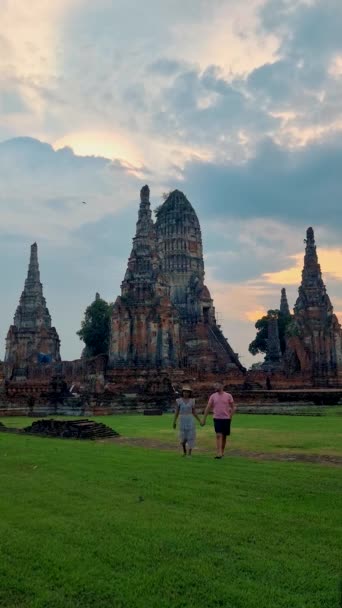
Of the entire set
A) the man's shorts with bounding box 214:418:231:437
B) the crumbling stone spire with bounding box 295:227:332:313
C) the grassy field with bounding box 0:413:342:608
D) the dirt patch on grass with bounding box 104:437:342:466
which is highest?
the crumbling stone spire with bounding box 295:227:332:313

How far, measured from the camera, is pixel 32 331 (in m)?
60.1

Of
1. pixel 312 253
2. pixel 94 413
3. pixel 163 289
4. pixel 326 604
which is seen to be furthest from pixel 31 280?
pixel 326 604

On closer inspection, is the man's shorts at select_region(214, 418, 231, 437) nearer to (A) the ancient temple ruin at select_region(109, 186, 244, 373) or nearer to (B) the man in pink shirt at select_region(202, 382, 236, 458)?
(B) the man in pink shirt at select_region(202, 382, 236, 458)

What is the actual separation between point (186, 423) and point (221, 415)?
78 centimetres

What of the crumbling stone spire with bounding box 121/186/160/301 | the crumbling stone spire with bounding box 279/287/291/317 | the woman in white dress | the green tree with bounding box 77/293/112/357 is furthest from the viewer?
the crumbling stone spire with bounding box 279/287/291/317

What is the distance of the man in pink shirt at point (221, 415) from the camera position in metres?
11.1

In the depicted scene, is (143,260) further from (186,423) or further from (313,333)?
(186,423)

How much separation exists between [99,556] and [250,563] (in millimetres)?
1382

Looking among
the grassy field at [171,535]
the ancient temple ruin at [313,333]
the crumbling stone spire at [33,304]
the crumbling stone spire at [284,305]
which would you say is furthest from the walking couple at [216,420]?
the crumbling stone spire at [284,305]

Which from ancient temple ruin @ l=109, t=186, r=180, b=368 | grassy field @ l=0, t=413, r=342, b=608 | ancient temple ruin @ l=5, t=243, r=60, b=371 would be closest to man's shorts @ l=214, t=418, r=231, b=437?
grassy field @ l=0, t=413, r=342, b=608

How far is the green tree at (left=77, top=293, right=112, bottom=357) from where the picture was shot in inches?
2788

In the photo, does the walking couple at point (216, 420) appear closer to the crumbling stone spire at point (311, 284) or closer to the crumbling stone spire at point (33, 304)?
the crumbling stone spire at point (311, 284)

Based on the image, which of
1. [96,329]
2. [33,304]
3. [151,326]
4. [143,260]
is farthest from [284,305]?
[151,326]

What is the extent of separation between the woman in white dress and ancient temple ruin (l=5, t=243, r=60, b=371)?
42854 mm
